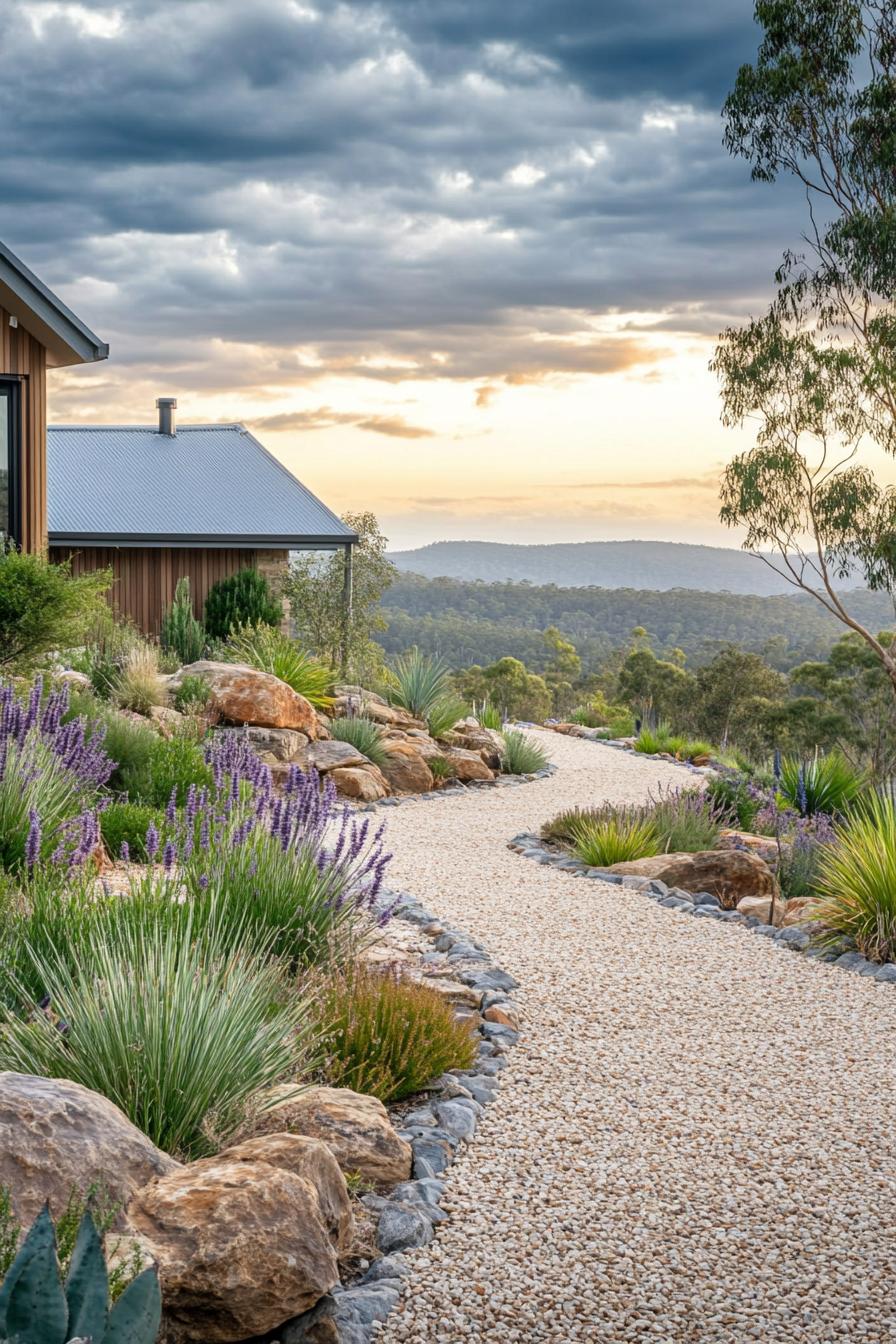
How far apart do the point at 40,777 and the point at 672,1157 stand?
360cm

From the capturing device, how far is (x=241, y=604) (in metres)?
17.6

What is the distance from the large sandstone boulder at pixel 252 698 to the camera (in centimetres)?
1192

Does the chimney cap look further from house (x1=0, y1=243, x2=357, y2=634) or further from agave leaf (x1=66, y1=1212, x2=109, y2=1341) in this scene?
agave leaf (x1=66, y1=1212, x2=109, y2=1341)

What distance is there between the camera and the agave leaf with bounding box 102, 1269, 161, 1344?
6.67 feet

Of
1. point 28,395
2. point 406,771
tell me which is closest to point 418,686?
point 406,771

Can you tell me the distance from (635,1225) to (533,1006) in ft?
6.63

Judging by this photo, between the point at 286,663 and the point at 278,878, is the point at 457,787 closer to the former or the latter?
the point at 286,663

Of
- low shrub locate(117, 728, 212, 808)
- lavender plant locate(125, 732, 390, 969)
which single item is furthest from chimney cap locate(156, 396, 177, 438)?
lavender plant locate(125, 732, 390, 969)

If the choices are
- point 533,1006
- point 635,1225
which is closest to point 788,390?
point 533,1006

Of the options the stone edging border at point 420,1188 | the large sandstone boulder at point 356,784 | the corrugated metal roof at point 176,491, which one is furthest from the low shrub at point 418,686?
the stone edging border at point 420,1188

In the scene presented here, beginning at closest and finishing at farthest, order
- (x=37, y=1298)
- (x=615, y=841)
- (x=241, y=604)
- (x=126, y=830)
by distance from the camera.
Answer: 1. (x=37, y=1298)
2. (x=126, y=830)
3. (x=615, y=841)
4. (x=241, y=604)

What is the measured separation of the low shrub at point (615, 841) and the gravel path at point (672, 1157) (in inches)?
73.7

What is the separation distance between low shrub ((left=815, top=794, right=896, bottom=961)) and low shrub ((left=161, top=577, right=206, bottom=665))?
9.73 meters

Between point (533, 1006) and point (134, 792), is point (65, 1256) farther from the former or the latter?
point (134, 792)
